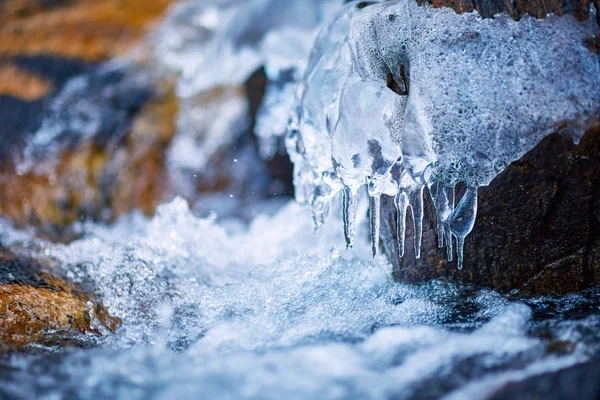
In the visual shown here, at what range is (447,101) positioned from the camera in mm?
2355

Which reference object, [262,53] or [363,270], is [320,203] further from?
[262,53]

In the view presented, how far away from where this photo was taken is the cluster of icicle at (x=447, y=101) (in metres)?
2.28

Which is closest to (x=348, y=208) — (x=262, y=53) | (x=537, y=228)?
(x=537, y=228)

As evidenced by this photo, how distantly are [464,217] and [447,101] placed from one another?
0.48 meters

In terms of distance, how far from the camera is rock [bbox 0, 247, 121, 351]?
2479mm

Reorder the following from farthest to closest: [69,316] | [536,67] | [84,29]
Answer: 1. [84,29]
2. [69,316]
3. [536,67]

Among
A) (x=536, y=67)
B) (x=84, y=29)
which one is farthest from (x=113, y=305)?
(x=84, y=29)

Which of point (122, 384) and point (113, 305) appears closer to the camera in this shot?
point (122, 384)

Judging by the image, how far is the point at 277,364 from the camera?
1.95 m

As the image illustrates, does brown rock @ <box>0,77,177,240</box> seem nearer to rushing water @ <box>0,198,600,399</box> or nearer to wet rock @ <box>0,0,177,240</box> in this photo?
wet rock @ <box>0,0,177,240</box>

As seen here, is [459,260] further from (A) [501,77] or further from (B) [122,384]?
(B) [122,384]

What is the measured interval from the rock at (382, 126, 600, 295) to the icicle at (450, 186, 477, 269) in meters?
0.08

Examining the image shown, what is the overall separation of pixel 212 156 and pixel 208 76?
30.8 inches

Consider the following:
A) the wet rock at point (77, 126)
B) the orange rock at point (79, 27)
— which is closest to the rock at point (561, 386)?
the wet rock at point (77, 126)
